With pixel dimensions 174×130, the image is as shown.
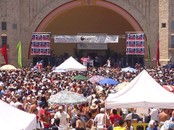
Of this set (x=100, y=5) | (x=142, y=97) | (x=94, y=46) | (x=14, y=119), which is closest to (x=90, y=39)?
(x=94, y=46)

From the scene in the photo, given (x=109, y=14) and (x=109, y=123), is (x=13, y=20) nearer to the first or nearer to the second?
(x=109, y=14)

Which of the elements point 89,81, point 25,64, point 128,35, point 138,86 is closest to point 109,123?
point 138,86

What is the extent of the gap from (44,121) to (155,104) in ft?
10.5

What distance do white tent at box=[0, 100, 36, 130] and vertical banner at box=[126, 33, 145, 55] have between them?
35515 millimetres

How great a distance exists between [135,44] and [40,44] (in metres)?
7.62

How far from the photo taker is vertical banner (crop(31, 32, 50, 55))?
47469mm

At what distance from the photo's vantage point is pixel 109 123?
16.5m

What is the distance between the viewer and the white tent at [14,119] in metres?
10.6

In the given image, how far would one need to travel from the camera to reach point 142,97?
1594 cm

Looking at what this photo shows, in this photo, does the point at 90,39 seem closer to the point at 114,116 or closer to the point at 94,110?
the point at 94,110

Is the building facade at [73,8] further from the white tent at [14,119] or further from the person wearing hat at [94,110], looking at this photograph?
the white tent at [14,119]

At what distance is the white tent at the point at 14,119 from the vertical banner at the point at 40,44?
36.0 meters

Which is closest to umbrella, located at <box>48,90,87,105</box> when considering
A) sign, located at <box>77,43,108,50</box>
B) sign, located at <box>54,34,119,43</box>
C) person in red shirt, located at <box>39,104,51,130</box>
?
person in red shirt, located at <box>39,104,51,130</box>

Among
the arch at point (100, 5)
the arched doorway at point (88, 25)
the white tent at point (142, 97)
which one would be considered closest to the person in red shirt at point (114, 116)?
the white tent at point (142, 97)
